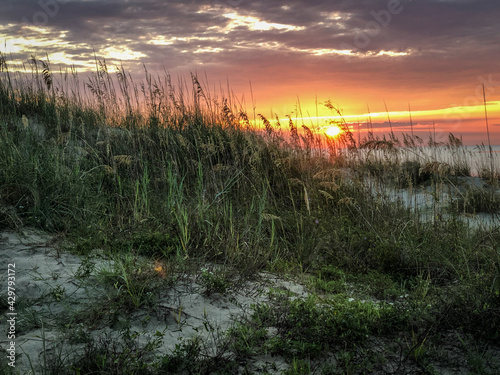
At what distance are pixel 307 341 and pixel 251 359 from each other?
407 millimetres

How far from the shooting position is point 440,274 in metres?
4.05

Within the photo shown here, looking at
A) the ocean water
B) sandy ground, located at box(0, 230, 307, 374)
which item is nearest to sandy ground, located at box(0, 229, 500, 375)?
sandy ground, located at box(0, 230, 307, 374)

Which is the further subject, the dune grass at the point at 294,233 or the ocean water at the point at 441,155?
the ocean water at the point at 441,155

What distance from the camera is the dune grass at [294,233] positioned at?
282cm

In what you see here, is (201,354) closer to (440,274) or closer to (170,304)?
(170,304)

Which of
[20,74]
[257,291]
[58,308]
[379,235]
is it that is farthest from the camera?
[20,74]

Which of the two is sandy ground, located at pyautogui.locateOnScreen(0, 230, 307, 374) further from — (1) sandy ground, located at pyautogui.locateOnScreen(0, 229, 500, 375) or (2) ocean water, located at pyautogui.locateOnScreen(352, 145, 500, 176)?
(2) ocean water, located at pyautogui.locateOnScreen(352, 145, 500, 176)

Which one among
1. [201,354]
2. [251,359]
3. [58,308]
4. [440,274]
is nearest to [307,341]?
[251,359]

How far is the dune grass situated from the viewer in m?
2.82

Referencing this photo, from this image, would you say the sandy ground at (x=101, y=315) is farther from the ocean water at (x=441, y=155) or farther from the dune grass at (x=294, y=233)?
the ocean water at (x=441, y=155)

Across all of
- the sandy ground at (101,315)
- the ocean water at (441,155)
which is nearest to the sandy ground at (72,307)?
the sandy ground at (101,315)

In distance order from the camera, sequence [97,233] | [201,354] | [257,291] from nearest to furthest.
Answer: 1. [201,354]
2. [257,291]
3. [97,233]

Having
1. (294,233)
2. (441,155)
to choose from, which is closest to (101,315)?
(294,233)

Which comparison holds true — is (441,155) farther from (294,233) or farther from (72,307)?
(72,307)
